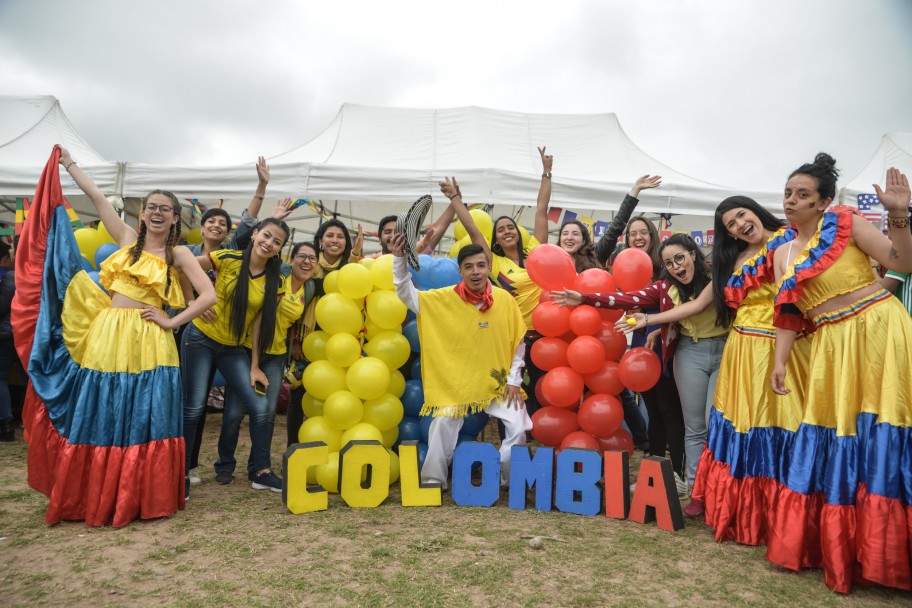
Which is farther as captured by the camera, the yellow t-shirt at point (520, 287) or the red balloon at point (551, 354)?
the yellow t-shirt at point (520, 287)

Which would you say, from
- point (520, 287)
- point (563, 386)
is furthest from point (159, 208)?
point (563, 386)

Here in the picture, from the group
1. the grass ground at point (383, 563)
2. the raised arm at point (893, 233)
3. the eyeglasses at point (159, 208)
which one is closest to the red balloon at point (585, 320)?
the grass ground at point (383, 563)

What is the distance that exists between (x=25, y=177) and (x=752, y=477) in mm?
7403

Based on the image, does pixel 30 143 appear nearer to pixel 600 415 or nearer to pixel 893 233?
pixel 600 415

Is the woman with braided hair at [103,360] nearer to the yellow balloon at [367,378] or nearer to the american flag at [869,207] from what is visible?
the yellow balloon at [367,378]

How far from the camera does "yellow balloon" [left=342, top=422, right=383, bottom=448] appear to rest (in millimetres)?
3742

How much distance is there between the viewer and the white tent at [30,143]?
643 cm

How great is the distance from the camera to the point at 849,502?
2479 millimetres

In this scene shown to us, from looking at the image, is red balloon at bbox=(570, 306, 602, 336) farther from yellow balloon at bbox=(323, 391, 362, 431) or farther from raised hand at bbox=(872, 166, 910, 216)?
raised hand at bbox=(872, 166, 910, 216)

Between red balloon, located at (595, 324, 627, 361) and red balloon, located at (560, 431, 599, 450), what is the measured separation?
0.53 m

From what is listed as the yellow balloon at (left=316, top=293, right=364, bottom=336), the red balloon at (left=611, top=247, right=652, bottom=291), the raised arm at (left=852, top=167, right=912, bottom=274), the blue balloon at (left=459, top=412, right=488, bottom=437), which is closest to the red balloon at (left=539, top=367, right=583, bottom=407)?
the blue balloon at (left=459, top=412, right=488, bottom=437)

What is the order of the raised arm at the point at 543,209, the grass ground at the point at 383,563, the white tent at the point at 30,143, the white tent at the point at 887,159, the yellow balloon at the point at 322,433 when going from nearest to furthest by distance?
the grass ground at the point at 383,563 → the yellow balloon at the point at 322,433 → the raised arm at the point at 543,209 → the white tent at the point at 30,143 → the white tent at the point at 887,159

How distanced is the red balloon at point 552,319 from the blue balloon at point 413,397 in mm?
954

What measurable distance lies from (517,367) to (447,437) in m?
0.64
